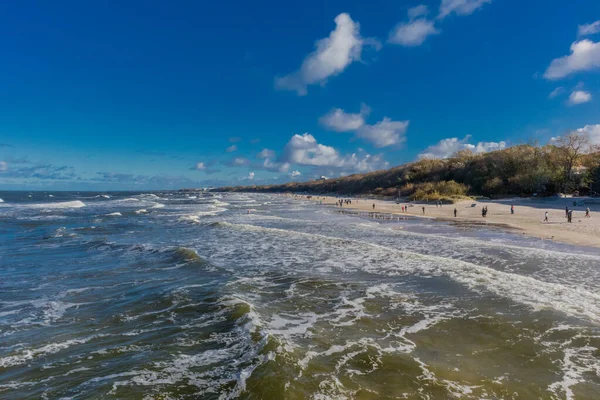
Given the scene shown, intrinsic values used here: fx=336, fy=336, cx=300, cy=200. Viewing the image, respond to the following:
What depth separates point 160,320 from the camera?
9.70 m

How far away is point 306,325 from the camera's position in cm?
930

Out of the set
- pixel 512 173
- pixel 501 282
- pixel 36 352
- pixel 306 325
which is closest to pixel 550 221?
pixel 501 282

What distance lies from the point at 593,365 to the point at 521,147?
233 feet

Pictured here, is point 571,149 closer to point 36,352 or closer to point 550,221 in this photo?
point 550,221

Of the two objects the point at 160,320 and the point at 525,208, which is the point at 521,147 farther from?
the point at 160,320

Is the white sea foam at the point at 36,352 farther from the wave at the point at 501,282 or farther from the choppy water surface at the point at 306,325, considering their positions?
the wave at the point at 501,282

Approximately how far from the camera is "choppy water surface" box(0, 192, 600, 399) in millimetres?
6398

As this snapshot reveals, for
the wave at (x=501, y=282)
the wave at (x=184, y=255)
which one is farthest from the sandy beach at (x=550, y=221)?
the wave at (x=184, y=255)

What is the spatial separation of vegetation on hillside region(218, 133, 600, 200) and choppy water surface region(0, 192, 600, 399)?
41.1 meters

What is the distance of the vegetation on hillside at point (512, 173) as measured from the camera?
5003cm

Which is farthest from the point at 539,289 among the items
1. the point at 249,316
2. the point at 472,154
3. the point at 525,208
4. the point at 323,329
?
the point at 472,154

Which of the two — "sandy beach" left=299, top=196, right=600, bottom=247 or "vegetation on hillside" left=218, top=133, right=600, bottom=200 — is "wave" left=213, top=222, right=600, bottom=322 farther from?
"vegetation on hillside" left=218, top=133, right=600, bottom=200

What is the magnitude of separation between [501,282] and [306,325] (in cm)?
799

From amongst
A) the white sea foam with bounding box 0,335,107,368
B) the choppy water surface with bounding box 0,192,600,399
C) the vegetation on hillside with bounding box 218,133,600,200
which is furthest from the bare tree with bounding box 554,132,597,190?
the white sea foam with bounding box 0,335,107,368
